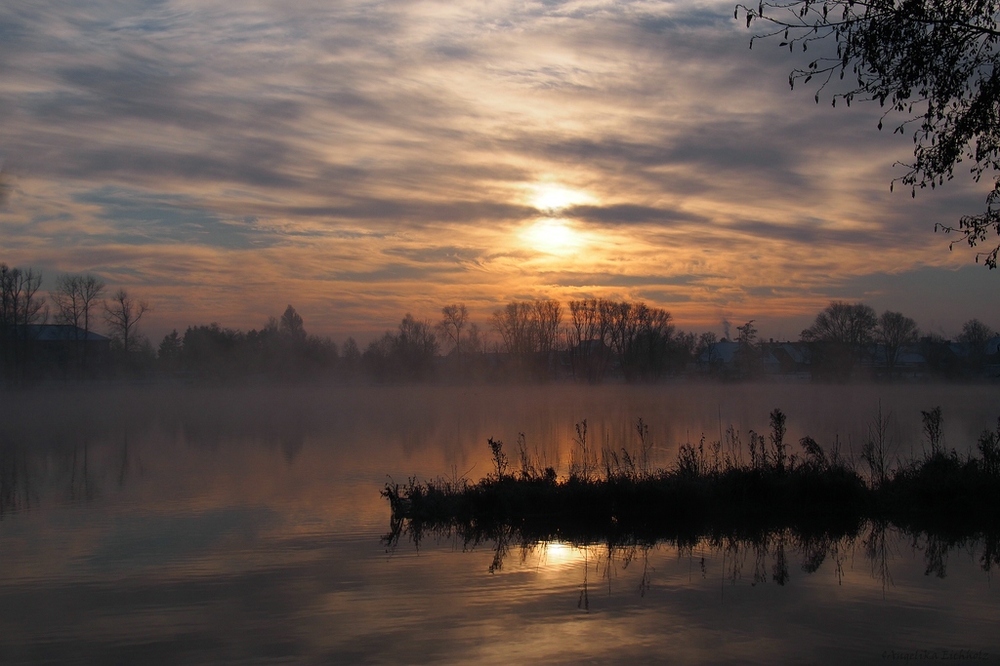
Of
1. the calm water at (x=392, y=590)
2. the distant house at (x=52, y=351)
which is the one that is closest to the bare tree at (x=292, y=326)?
the distant house at (x=52, y=351)

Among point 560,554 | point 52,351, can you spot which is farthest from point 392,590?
point 52,351

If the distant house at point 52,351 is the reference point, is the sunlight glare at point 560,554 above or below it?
below

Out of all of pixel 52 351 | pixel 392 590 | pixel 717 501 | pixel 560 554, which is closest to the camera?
pixel 392 590

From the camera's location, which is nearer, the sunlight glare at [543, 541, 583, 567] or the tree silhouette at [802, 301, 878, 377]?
the sunlight glare at [543, 541, 583, 567]

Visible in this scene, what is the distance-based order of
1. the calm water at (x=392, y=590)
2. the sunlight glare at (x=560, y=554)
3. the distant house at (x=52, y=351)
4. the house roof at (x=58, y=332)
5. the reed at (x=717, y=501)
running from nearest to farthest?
the calm water at (x=392, y=590), the sunlight glare at (x=560, y=554), the reed at (x=717, y=501), the distant house at (x=52, y=351), the house roof at (x=58, y=332)

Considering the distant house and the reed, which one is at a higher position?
the distant house

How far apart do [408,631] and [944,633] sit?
5.15 metres

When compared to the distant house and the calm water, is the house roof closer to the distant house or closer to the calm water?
the distant house

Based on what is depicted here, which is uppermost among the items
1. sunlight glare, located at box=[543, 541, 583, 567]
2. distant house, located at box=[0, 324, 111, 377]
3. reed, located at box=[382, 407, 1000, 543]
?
distant house, located at box=[0, 324, 111, 377]

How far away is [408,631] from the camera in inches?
316

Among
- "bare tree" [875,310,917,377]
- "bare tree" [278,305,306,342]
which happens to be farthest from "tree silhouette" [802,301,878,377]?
"bare tree" [278,305,306,342]

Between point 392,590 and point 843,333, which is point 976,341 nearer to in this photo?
point 843,333

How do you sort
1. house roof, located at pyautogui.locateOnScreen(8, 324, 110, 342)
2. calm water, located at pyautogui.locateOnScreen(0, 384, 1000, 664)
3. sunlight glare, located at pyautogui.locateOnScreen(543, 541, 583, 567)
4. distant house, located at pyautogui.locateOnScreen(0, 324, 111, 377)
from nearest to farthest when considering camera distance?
calm water, located at pyautogui.locateOnScreen(0, 384, 1000, 664), sunlight glare, located at pyautogui.locateOnScreen(543, 541, 583, 567), distant house, located at pyautogui.locateOnScreen(0, 324, 111, 377), house roof, located at pyautogui.locateOnScreen(8, 324, 110, 342)

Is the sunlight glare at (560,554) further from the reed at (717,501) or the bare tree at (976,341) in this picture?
the bare tree at (976,341)
